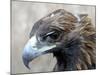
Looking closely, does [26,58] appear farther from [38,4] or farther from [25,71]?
[38,4]

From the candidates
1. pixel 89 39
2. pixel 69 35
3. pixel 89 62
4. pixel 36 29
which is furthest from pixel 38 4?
pixel 89 62

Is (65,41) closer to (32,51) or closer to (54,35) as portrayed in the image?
(54,35)

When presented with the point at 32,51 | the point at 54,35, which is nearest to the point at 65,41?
the point at 54,35

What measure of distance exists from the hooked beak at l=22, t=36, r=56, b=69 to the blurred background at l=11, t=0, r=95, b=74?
40 mm

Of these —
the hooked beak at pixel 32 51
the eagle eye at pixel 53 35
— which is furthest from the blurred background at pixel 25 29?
the eagle eye at pixel 53 35

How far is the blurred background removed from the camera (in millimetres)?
2322

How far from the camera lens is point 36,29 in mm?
2422

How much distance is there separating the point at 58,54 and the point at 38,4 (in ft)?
2.27

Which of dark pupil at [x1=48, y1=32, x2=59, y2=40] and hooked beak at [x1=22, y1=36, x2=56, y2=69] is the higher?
dark pupil at [x1=48, y1=32, x2=59, y2=40]

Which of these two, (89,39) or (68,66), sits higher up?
(89,39)

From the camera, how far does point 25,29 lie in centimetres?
237

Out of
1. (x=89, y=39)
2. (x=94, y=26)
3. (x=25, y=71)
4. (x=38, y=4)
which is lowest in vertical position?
(x=25, y=71)

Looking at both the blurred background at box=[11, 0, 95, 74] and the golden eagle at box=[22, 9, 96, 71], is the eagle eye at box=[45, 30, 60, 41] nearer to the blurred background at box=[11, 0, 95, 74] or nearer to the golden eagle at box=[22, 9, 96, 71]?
the golden eagle at box=[22, 9, 96, 71]

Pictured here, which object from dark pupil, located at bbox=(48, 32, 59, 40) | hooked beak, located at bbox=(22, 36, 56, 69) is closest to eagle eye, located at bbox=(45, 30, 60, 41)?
dark pupil, located at bbox=(48, 32, 59, 40)
